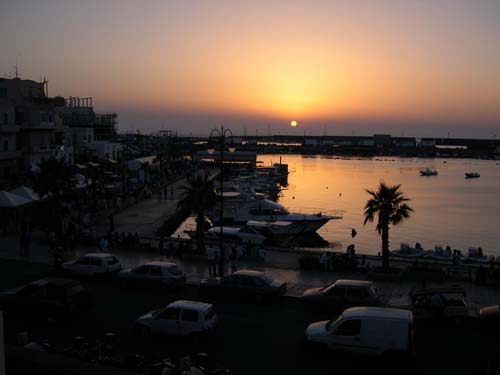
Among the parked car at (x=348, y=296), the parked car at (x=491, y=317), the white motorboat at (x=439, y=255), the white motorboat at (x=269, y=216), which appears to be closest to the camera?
the parked car at (x=491, y=317)

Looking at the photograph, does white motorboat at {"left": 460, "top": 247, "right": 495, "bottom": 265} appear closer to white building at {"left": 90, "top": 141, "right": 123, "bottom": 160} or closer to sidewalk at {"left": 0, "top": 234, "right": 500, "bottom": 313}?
sidewalk at {"left": 0, "top": 234, "right": 500, "bottom": 313}

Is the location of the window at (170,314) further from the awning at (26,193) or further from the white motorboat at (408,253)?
the white motorboat at (408,253)

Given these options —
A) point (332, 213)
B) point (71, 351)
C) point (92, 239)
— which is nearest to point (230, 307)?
point (71, 351)

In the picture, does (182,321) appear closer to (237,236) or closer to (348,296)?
(348,296)

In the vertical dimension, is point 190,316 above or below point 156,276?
above

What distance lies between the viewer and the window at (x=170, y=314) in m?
13.6

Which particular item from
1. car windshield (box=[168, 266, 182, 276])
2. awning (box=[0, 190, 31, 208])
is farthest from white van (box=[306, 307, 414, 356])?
awning (box=[0, 190, 31, 208])

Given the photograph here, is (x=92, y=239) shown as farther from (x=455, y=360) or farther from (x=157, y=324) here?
(x=455, y=360)

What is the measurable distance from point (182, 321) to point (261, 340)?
202 cm

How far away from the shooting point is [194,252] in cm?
2528

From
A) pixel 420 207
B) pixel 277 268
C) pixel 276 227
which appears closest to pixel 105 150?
pixel 276 227

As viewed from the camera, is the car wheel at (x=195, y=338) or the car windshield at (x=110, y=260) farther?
the car windshield at (x=110, y=260)

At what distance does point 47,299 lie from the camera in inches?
595

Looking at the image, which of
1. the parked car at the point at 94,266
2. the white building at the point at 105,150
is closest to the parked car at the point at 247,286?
the parked car at the point at 94,266
